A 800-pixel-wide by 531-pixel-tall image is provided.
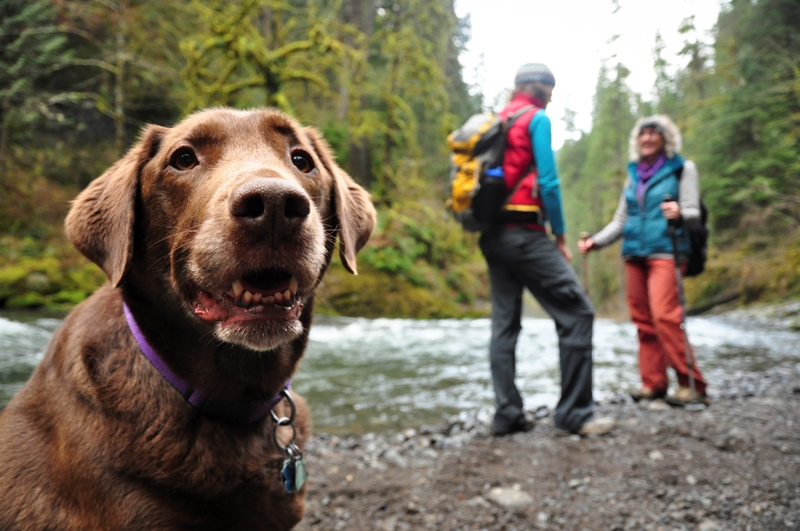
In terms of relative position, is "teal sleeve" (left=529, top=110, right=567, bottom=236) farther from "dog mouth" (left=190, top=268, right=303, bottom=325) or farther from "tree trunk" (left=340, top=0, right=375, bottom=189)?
→ "tree trunk" (left=340, top=0, right=375, bottom=189)

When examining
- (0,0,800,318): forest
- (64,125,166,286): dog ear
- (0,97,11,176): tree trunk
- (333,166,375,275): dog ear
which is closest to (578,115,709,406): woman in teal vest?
(333,166,375,275): dog ear

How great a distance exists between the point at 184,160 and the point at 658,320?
4.45m

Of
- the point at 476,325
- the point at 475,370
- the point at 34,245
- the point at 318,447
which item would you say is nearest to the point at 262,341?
the point at 318,447

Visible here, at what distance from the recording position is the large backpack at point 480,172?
3.99m

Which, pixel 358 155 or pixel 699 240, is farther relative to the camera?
pixel 358 155

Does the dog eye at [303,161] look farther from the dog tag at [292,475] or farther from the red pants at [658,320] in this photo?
the red pants at [658,320]

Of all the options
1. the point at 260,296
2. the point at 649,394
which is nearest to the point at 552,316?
the point at 649,394

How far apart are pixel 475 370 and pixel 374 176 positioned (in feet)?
40.2

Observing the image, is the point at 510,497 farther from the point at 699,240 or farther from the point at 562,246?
the point at 699,240

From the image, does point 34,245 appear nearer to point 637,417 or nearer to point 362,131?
point 362,131

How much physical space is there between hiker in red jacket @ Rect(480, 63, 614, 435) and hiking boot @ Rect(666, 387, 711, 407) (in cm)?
112

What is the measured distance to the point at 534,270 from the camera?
155 inches

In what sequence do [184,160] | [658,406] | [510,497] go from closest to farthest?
1. [184,160]
2. [510,497]
3. [658,406]

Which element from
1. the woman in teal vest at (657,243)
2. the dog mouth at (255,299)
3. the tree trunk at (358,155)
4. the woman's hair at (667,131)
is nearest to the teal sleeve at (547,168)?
the woman in teal vest at (657,243)
